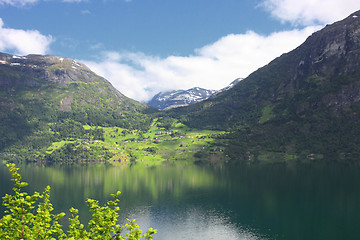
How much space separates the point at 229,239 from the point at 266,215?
2664 centimetres

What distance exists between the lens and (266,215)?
10838 cm

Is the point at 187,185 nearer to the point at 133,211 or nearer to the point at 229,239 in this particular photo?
the point at 133,211

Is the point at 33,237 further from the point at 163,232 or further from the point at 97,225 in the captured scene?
the point at 163,232

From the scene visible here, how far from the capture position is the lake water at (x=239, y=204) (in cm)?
9325

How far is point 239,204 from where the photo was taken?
127500 millimetres

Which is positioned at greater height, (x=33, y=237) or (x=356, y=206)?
Result: (x=33, y=237)

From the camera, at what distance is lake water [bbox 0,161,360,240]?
93.2 metres

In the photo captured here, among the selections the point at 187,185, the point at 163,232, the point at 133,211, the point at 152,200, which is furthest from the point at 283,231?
the point at 187,185

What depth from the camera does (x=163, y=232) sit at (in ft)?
317

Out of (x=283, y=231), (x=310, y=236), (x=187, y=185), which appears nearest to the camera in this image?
(x=310, y=236)

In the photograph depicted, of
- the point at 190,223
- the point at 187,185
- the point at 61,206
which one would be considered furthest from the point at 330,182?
the point at 61,206

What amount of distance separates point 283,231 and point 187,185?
9669 cm

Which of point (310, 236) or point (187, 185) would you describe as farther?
point (187, 185)

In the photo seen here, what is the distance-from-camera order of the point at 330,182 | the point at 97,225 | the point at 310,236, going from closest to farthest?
the point at 97,225 < the point at 310,236 < the point at 330,182
